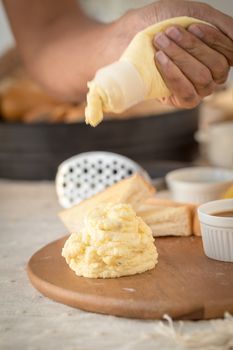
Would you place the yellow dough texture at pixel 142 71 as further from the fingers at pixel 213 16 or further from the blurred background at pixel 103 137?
the blurred background at pixel 103 137

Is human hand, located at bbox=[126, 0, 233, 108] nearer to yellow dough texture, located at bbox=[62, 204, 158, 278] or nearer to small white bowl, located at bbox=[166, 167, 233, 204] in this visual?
yellow dough texture, located at bbox=[62, 204, 158, 278]

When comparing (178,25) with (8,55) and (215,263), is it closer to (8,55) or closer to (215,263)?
(215,263)

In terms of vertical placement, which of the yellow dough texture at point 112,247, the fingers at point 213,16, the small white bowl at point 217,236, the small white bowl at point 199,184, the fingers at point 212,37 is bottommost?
the small white bowl at point 199,184

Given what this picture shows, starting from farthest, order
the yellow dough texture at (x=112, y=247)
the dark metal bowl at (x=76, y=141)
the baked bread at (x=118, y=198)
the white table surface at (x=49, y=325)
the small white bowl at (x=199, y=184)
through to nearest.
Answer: the dark metal bowl at (x=76, y=141), the small white bowl at (x=199, y=184), the baked bread at (x=118, y=198), the yellow dough texture at (x=112, y=247), the white table surface at (x=49, y=325)

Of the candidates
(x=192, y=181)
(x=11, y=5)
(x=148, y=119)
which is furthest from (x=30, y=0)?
(x=192, y=181)

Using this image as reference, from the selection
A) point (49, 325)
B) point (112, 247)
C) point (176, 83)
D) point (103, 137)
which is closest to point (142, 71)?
point (176, 83)

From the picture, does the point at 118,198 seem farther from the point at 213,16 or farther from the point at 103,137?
the point at 103,137

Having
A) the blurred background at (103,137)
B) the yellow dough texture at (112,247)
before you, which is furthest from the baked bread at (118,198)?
the blurred background at (103,137)

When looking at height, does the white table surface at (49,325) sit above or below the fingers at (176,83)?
below
